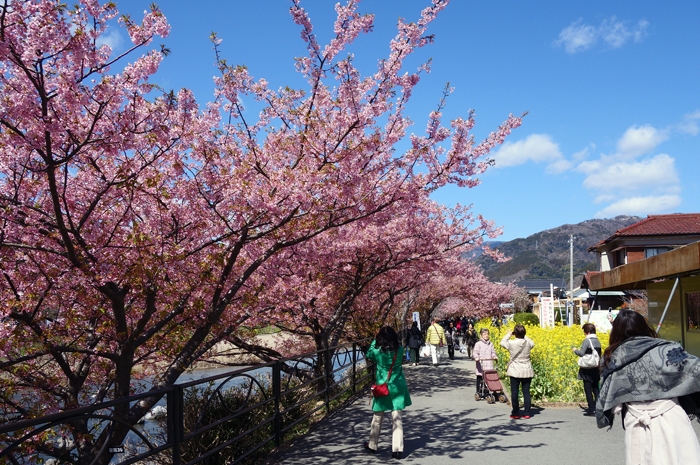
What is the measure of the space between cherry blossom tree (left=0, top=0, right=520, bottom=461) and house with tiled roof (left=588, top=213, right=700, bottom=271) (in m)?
→ 39.9

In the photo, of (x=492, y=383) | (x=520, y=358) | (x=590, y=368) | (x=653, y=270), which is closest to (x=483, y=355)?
(x=492, y=383)

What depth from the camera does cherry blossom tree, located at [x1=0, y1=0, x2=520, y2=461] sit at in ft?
16.7

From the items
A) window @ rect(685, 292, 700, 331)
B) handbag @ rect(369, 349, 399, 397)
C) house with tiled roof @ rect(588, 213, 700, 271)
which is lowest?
handbag @ rect(369, 349, 399, 397)

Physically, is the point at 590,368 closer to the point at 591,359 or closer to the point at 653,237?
the point at 591,359

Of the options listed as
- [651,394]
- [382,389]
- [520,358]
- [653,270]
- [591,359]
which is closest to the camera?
[651,394]

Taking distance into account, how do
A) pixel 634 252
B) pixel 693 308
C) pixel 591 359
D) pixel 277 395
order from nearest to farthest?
1. pixel 277 395
2. pixel 591 359
3. pixel 693 308
4. pixel 634 252

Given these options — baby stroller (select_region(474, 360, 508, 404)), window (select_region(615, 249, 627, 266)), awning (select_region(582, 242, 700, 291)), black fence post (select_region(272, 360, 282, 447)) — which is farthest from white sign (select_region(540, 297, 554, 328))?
window (select_region(615, 249, 627, 266))

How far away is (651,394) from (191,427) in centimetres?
634

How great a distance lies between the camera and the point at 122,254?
6.13m

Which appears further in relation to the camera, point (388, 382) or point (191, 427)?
point (191, 427)

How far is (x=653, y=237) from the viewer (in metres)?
44.1

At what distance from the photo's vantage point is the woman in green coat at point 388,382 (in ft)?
24.0

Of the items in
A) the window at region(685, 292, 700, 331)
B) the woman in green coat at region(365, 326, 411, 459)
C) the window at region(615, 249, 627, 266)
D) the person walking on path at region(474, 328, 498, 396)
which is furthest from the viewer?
the window at region(615, 249, 627, 266)

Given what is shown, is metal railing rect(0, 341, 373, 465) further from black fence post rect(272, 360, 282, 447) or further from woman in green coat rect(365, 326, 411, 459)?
woman in green coat rect(365, 326, 411, 459)
